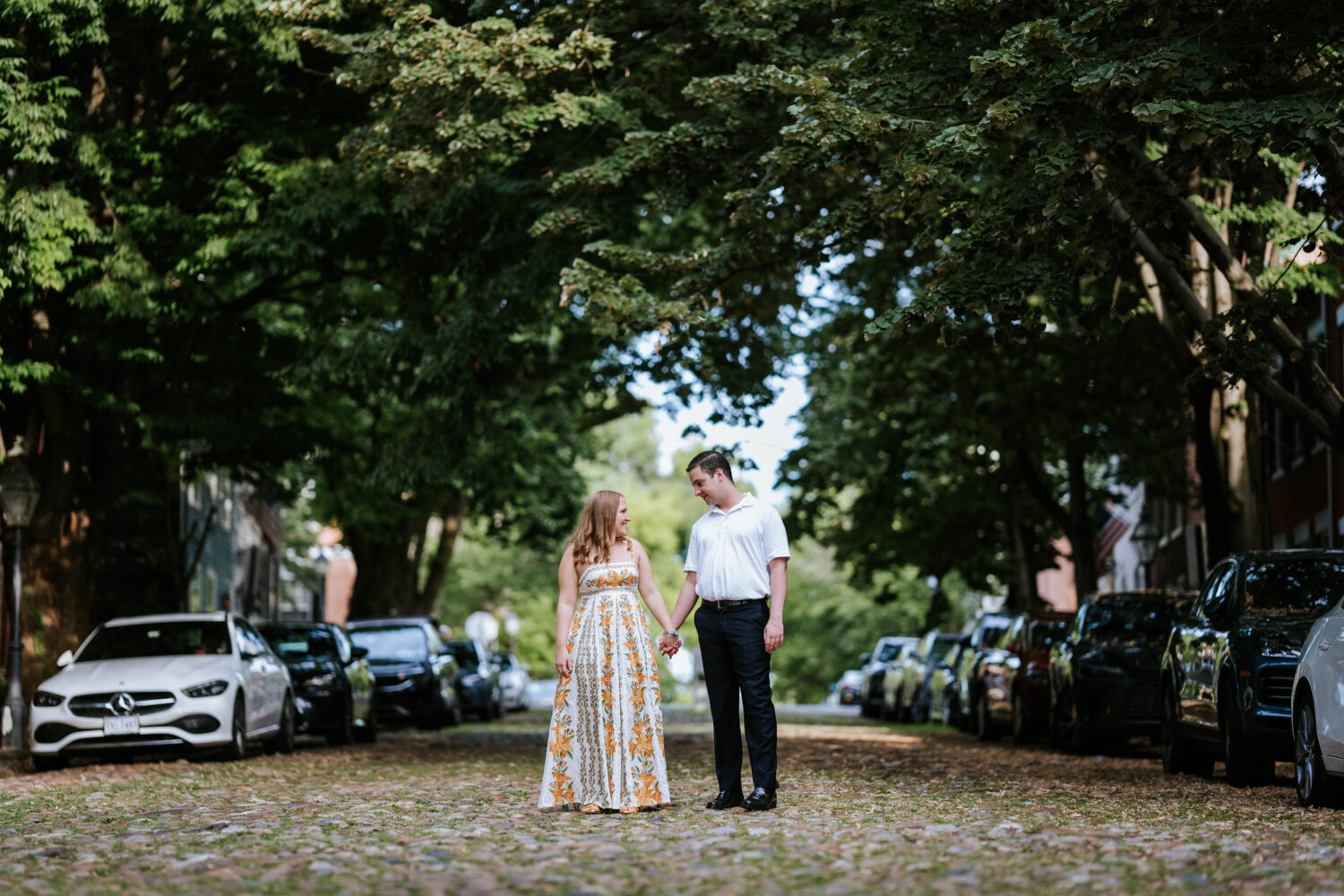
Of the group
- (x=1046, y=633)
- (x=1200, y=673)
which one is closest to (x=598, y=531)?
(x=1200, y=673)

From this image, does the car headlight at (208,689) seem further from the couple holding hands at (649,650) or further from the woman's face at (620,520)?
the woman's face at (620,520)

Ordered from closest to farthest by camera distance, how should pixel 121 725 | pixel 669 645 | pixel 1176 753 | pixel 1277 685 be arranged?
1. pixel 669 645
2. pixel 1277 685
3. pixel 1176 753
4. pixel 121 725

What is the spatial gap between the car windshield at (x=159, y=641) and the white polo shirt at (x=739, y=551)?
9.63m

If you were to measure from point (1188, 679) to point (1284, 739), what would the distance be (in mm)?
1880

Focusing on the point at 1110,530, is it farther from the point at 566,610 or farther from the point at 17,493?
the point at 566,610

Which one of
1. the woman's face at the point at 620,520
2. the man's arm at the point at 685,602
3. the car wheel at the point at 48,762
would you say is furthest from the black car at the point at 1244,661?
the car wheel at the point at 48,762

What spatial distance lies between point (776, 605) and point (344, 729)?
13.8 meters

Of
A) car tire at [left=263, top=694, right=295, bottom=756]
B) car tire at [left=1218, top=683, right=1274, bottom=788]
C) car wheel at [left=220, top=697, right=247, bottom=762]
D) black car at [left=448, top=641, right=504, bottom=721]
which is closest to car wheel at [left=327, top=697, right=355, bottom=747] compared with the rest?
car tire at [left=263, top=694, right=295, bottom=756]

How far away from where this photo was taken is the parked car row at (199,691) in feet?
57.3

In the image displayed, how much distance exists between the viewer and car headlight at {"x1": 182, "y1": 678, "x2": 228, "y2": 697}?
17859mm

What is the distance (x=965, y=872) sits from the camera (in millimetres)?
7523

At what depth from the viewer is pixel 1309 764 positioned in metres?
11.3

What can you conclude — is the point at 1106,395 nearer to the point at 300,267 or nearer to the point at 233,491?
the point at 300,267

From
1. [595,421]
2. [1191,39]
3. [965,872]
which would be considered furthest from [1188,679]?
[595,421]
